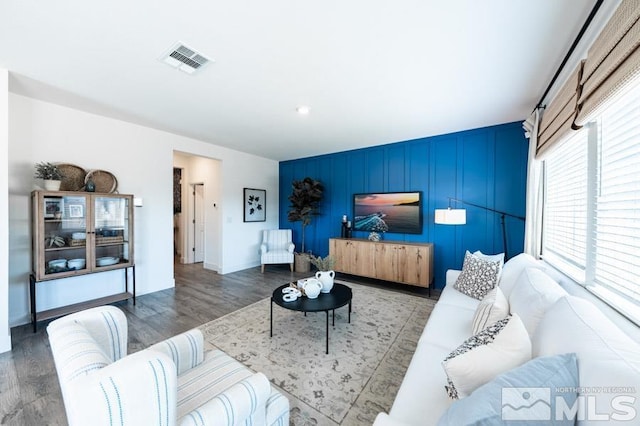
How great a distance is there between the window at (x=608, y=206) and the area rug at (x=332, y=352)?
56.7 inches

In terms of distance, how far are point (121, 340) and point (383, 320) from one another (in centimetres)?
245

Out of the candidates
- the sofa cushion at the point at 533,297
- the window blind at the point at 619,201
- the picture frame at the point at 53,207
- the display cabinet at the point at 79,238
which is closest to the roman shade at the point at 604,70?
the window blind at the point at 619,201

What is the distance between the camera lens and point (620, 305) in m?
1.25

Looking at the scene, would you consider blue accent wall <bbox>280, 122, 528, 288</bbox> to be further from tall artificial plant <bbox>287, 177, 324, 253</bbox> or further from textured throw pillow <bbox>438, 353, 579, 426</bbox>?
textured throw pillow <bbox>438, 353, 579, 426</bbox>

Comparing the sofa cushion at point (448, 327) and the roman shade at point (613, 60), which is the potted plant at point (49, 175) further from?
the roman shade at point (613, 60)

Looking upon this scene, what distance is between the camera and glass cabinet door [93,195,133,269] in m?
3.09

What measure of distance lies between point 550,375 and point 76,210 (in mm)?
4274

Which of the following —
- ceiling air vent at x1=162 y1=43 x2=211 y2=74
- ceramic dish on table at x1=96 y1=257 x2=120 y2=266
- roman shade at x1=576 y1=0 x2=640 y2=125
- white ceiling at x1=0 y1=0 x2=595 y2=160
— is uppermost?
white ceiling at x1=0 y1=0 x2=595 y2=160

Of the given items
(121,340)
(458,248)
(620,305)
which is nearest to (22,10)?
(121,340)

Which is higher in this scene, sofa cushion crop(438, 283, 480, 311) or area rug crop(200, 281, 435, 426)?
sofa cushion crop(438, 283, 480, 311)

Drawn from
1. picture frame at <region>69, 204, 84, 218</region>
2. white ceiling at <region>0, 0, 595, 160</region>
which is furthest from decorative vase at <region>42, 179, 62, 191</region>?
white ceiling at <region>0, 0, 595, 160</region>

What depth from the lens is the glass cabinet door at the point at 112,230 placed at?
3092 mm

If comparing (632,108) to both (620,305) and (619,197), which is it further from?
(620,305)

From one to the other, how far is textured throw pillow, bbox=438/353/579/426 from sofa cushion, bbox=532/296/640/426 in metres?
0.04
